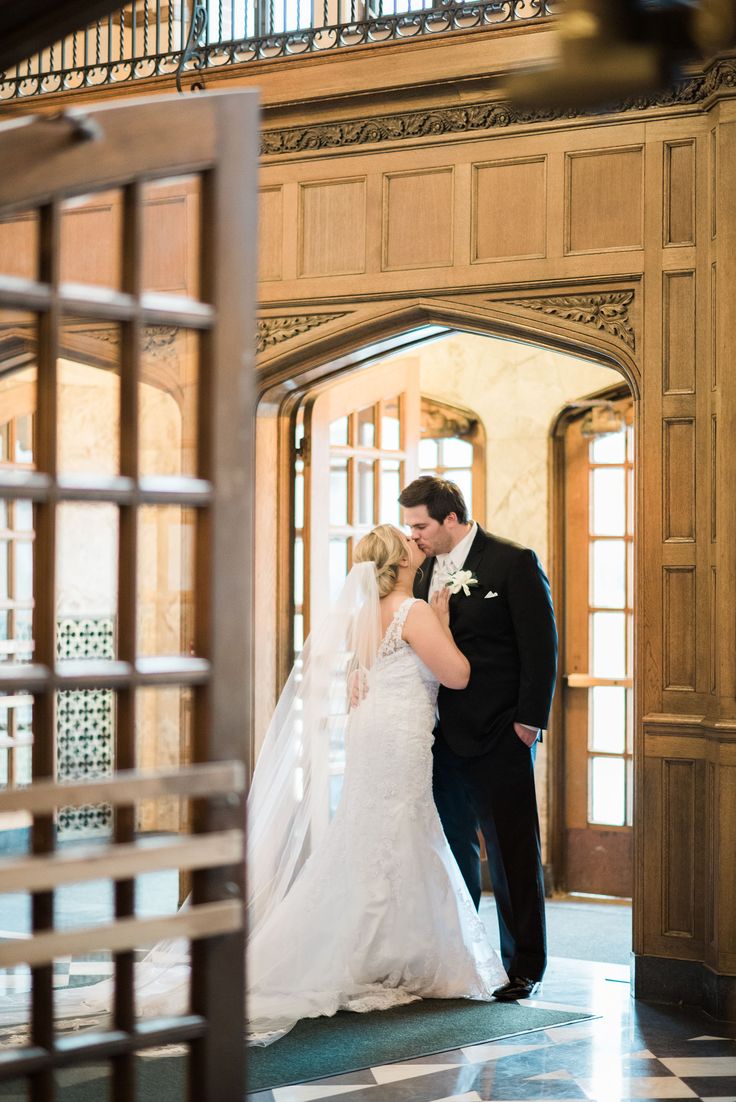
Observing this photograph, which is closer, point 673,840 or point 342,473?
point 673,840

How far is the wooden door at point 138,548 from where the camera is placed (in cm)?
225

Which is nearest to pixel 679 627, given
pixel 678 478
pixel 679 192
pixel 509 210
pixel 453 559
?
pixel 678 478

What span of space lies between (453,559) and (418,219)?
4.75 feet

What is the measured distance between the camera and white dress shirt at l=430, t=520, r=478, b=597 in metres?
5.35

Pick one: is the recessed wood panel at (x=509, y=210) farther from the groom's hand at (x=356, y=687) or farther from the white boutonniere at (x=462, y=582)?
the groom's hand at (x=356, y=687)

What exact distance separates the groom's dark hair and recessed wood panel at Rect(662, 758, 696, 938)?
1.31 metres

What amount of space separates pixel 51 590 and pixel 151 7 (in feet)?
17.5

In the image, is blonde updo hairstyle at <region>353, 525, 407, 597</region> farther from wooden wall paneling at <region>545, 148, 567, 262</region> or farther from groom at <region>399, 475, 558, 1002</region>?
wooden wall paneling at <region>545, 148, 567, 262</region>

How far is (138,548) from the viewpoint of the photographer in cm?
242

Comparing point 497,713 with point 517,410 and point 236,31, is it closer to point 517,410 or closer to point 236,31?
point 517,410

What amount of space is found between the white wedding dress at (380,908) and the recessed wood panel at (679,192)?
179 cm

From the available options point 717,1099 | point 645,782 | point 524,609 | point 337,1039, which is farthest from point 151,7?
point 717,1099

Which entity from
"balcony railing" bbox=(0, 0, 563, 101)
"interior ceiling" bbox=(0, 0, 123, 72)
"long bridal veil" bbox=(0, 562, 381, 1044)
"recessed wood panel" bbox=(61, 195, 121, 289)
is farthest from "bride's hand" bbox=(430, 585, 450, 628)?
"interior ceiling" bbox=(0, 0, 123, 72)

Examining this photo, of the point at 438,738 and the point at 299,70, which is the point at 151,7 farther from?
the point at 438,738
